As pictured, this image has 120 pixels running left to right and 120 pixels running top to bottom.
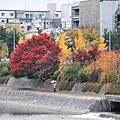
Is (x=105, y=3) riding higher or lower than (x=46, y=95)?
higher

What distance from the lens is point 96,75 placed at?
200ft

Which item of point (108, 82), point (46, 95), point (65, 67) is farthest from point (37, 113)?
point (65, 67)

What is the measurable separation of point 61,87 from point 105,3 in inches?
1536

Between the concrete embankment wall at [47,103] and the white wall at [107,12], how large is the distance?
37240 mm

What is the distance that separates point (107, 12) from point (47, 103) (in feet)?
150

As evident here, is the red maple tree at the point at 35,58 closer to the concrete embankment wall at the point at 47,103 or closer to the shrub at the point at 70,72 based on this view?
the shrub at the point at 70,72

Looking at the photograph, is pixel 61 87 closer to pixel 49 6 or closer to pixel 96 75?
pixel 96 75

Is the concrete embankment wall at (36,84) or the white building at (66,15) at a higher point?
the white building at (66,15)

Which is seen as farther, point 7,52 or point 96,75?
point 7,52

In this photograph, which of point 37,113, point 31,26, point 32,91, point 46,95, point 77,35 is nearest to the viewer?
point 37,113

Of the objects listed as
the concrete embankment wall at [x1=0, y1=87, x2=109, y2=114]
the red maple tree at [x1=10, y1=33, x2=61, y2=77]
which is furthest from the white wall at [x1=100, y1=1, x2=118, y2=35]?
the concrete embankment wall at [x1=0, y1=87, x2=109, y2=114]

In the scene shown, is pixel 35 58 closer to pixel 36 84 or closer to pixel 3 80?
pixel 36 84

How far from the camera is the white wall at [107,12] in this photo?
9925cm

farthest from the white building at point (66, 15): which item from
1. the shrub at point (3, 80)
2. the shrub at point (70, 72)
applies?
the shrub at point (70, 72)
